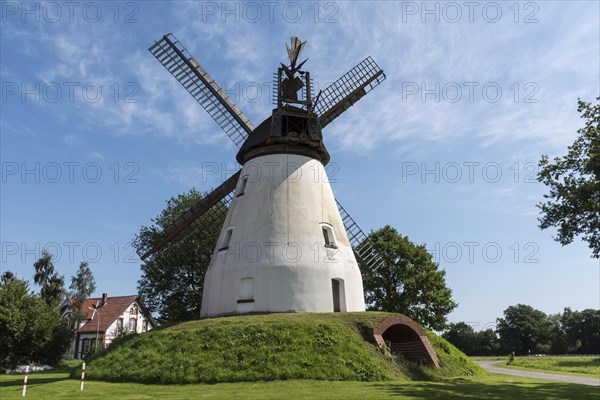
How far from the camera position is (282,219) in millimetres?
24188

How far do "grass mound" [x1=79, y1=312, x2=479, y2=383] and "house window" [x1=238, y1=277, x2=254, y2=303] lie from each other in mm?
1630

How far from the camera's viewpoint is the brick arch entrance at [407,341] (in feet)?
66.0

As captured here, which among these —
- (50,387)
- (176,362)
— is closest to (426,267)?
(176,362)

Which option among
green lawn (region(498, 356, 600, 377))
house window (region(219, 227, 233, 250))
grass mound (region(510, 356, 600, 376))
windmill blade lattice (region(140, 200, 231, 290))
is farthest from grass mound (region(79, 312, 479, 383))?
grass mound (region(510, 356, 600, 376))

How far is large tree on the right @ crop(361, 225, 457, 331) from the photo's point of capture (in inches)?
1704

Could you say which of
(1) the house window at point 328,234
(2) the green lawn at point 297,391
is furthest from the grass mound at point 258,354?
(1) the house window at point 328,234

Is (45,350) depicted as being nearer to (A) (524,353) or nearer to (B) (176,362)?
(B) (176,362)

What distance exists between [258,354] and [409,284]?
28.8 m

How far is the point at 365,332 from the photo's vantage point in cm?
Answer: 1988

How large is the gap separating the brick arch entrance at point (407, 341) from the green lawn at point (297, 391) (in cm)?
348

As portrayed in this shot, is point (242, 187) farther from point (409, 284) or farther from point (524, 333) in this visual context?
point (524, 333)

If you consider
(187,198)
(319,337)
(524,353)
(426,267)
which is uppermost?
(187,198)

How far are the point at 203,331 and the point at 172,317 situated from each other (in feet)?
76.5

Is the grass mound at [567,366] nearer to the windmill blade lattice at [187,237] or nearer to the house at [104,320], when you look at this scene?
the windmill blade lattice at [187,237]
